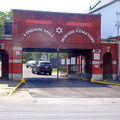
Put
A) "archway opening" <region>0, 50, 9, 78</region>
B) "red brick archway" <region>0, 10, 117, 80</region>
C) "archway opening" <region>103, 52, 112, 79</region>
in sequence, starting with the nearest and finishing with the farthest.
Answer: "red brick archway" <region>0, 10, 117, 80</region> → "archway opening" <region>0, 50, 9, 78</region> → "archway opening" <region>103, 52, 112, 79</region>

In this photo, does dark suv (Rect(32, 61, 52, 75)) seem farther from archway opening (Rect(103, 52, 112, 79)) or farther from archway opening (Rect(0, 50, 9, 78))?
archway opening (Rect(103, 52, 112, 79))

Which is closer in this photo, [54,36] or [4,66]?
[54,36]

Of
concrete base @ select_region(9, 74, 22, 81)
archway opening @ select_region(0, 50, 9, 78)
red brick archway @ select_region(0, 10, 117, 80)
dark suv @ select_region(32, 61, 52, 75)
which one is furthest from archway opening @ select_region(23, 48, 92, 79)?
concrete base @ select_region(9, 74, 22, 81)

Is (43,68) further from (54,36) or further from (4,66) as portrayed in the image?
(54,36)

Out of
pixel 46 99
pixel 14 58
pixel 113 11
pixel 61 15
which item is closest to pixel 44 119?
pixel 46 99

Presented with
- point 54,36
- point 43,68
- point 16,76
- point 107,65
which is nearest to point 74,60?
point 107,65

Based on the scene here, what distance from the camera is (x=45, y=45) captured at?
25.8 meters

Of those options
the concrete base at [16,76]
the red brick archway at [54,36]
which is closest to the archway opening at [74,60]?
the red brick archway at [54,36]

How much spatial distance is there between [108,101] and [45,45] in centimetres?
1157

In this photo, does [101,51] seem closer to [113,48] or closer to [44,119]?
[113,48]

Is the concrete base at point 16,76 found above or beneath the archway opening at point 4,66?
beneath

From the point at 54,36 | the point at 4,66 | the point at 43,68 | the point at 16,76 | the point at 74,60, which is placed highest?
the point at 54,36

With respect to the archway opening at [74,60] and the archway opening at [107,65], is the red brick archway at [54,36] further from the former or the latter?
the archway opening at [74,60]

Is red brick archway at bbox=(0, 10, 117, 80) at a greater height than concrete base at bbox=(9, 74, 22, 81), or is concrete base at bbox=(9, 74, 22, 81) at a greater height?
red brick archway at bbox=(0, 10, 117, 80)
